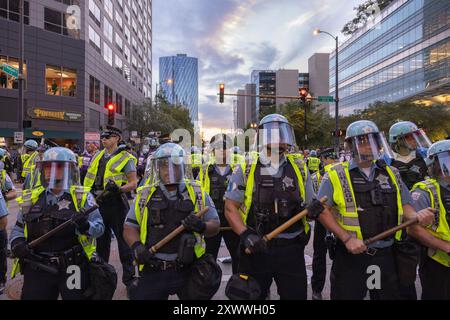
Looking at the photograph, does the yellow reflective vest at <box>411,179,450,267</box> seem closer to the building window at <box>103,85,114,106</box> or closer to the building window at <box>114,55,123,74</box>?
the building window at <box>103,85,114,106</box>

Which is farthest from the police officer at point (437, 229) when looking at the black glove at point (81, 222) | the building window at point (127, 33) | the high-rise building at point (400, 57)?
the building window at point (127, 33)

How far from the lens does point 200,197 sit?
9.94 feet

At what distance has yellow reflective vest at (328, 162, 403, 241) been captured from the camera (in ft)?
9.22

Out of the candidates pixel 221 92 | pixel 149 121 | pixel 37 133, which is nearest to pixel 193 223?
pixel 221 92

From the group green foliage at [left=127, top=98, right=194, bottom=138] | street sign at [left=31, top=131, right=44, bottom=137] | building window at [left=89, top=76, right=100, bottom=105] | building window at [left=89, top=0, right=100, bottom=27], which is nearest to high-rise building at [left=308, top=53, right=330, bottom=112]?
green foliage at [left=127, top=98, right=194, bottom=138]

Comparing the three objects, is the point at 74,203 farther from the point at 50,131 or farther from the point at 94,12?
the point at 94,12

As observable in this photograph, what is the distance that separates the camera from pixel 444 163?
3008 mm

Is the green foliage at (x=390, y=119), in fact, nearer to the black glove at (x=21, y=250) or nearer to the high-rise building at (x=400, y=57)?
the high-rise building at (x=400, y=57)

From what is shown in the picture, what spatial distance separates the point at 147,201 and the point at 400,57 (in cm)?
5047

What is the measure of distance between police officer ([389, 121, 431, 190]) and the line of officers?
130 cm

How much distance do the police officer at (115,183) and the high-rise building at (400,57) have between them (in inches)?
1559
